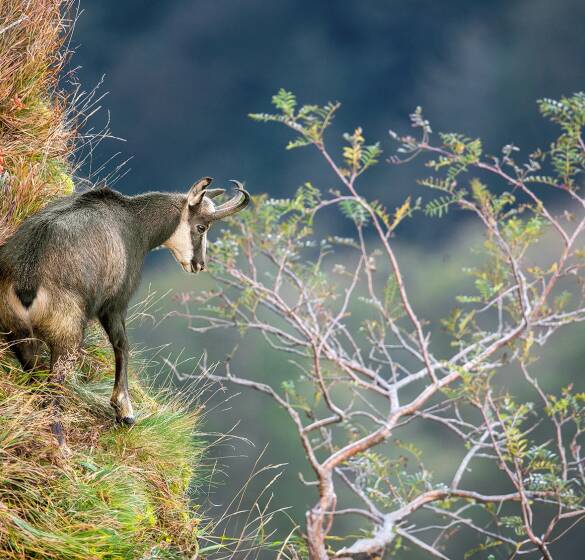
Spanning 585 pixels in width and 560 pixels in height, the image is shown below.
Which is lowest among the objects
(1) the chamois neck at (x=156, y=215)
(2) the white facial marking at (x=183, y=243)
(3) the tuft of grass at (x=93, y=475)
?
(3) the tuft of grass at (x=93, y=475)

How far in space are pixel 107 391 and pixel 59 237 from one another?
1.50 metres

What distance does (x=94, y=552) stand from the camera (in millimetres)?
3537

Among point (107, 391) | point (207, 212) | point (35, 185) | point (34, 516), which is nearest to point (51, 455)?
point (34, 516)

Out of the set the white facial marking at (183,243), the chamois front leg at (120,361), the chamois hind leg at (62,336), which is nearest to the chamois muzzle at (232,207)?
the white facial marking at (183,243)

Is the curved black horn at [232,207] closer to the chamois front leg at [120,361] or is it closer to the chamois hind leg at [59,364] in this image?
the chamois front leg at [120,361]

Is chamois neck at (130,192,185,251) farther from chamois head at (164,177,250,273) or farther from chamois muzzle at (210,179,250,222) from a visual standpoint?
chamois muzzle at (210,179,250,222)

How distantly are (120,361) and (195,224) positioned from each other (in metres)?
0.85

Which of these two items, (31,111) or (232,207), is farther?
(31,111)

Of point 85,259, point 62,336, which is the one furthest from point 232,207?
point 62,336

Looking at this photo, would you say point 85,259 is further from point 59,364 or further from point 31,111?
point 31,111

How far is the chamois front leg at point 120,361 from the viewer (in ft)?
13.7

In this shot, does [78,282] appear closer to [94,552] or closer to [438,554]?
[94,552]

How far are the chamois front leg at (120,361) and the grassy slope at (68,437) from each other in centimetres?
16

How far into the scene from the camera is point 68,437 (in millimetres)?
4445
